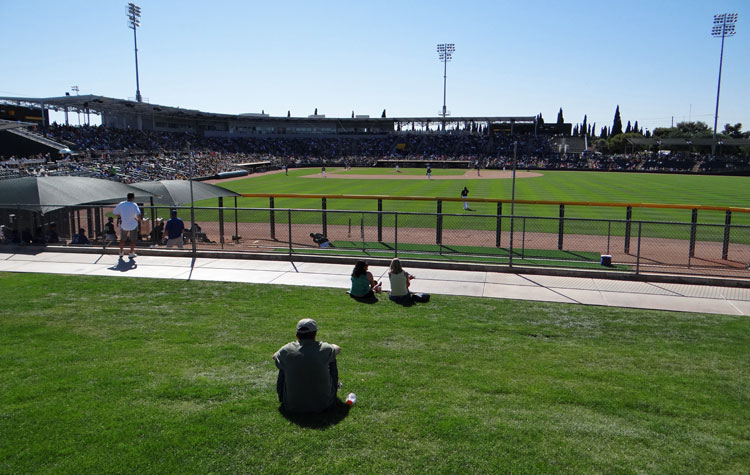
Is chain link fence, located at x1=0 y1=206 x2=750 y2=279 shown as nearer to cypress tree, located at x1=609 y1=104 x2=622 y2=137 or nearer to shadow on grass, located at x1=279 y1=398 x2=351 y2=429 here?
shadow on grass, located at x1=279 y1=398 x2=351 y2=429

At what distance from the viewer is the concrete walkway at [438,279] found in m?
11.3

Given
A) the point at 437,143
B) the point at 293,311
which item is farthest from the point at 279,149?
the point at 293,311

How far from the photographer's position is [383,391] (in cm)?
618

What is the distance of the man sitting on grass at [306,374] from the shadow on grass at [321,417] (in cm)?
6

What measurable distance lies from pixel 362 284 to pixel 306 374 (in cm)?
510

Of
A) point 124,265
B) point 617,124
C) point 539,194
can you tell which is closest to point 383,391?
point 124,265

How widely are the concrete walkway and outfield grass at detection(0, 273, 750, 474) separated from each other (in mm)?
1242

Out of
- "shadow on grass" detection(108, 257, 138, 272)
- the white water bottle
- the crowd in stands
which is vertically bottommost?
"shadow on grass" detection(108, 257, 138, 272)

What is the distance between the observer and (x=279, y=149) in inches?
A: 3787

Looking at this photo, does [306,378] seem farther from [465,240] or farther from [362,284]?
[465,240]

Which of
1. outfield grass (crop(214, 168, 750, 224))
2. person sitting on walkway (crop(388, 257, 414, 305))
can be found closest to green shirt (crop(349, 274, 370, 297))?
person sitting on walkway (crop(388, 257, 414, 305))

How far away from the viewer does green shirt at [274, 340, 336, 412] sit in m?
5.55

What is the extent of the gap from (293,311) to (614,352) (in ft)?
17.5

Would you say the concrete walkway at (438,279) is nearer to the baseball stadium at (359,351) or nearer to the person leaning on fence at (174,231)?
the baseball stadium at (359,351)
